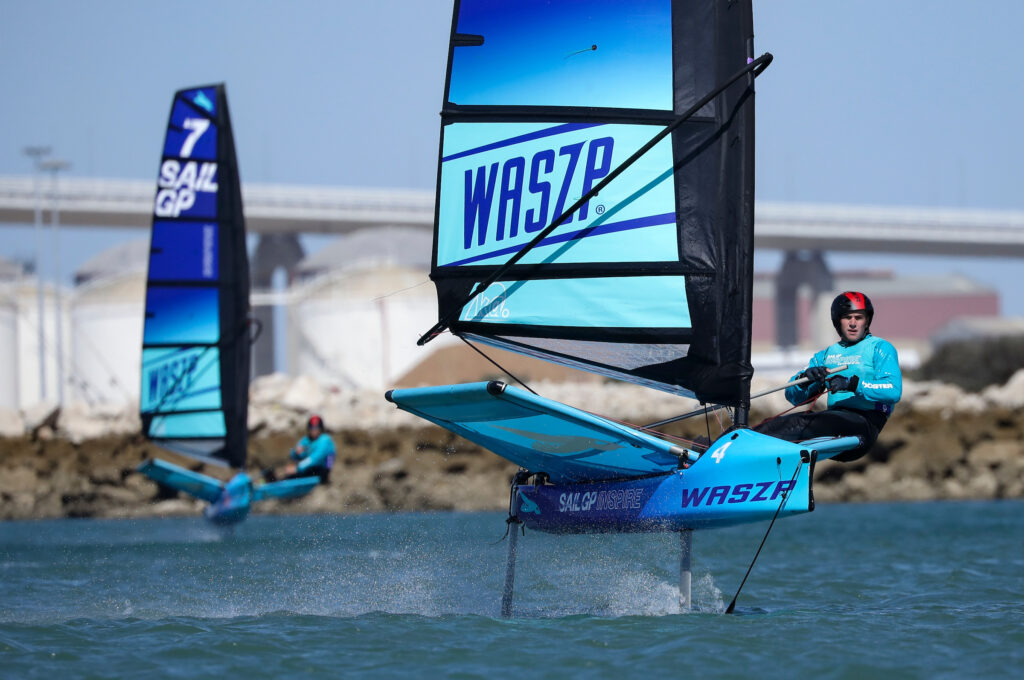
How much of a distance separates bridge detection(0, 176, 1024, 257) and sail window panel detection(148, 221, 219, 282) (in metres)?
31.6

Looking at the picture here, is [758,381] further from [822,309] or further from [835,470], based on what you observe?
[822,309]

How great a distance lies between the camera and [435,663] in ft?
20.6

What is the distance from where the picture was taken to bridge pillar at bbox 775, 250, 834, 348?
191 ft

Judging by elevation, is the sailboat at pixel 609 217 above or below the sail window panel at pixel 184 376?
above

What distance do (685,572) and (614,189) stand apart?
2.18 metres

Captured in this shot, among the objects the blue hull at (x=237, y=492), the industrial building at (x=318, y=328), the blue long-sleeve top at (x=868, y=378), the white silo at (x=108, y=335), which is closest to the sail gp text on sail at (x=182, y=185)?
the blue hull at (x=237, y=492)

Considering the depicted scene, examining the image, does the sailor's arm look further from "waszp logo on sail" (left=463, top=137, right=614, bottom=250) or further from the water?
"waszp logo on sail" (left=463, top=137, right=614, bottom=250)

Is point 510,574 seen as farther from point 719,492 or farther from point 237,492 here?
point 237,492

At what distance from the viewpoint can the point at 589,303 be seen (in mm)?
7441

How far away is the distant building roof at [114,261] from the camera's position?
1901 inches

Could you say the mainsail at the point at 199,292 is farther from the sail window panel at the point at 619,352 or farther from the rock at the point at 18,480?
the sail window panel at the point at 619,352

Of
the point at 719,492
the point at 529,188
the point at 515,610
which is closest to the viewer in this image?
the point at 719,492

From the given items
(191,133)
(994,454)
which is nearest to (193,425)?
(191,133)

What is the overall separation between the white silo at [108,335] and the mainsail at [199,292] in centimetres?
2503
